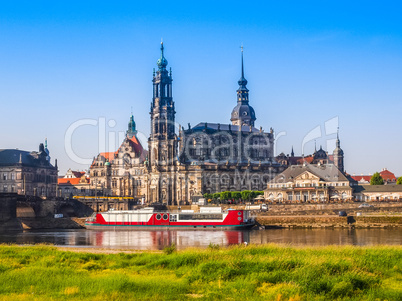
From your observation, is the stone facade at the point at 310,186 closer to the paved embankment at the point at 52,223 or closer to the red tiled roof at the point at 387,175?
the paved embankment at the point at 52,223

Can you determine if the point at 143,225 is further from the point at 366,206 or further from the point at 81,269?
the point at 81,269

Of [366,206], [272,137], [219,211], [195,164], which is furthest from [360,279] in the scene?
[272,137]

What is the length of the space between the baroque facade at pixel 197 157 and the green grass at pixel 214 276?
88672mm

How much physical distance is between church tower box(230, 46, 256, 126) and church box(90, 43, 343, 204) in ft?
6.64

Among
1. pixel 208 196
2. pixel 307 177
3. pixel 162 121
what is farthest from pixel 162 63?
pixel 307 177

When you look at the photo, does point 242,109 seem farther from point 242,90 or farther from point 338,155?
point 338,155

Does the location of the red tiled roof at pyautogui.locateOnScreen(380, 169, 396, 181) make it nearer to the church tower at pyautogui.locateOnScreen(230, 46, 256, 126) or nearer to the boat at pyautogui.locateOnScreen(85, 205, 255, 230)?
the church tower at pyautogui.locateOnScreen(230, 46, 256, 126)

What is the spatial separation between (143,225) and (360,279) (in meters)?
61.0

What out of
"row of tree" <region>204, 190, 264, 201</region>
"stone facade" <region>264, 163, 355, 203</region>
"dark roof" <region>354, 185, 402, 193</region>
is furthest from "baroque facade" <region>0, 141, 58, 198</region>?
"dark roof" <region>354, 185, 402, 193</region>

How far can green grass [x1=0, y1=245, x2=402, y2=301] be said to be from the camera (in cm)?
1950

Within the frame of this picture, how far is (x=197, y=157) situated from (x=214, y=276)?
10108 centimetres

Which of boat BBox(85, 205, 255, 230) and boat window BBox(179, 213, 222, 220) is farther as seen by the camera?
boat window BBox(179, 213, 222, 220)

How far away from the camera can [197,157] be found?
12325 centimetres

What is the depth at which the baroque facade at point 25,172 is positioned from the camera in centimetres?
11281
